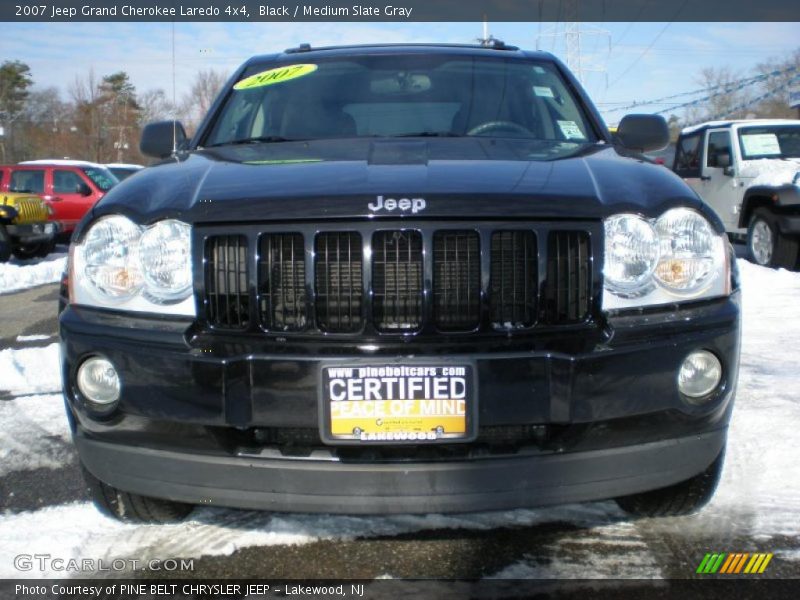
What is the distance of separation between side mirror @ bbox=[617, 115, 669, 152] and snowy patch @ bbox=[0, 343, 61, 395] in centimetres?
311

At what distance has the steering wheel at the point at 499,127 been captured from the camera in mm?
3548

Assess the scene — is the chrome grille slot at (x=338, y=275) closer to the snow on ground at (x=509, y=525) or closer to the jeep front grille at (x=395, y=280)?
the jeep front grille at (x=395, y=280)

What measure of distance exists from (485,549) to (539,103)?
2.06m

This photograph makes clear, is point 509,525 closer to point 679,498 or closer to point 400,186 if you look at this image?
point 679,498

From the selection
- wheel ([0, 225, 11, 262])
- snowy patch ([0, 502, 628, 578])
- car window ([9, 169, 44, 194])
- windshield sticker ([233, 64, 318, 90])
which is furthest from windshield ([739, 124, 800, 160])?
car window ([9, 169, 44, 194])

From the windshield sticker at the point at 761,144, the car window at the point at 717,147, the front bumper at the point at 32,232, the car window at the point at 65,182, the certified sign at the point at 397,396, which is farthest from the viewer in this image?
the car window at the point at 65,182

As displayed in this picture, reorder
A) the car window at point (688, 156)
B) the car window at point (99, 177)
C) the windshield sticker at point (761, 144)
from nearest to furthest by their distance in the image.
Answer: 1. the windshield sticker at point (761, 144)
2. the car window at point (688, 156)
3. the car window at point (99, 177)

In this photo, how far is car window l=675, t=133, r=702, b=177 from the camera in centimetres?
1260

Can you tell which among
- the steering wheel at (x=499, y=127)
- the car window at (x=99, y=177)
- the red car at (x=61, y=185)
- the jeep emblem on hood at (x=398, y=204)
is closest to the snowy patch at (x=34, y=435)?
the jeep emblem on hood at (x=398, y=204)

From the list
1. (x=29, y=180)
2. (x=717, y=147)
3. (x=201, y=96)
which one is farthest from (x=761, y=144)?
(x=29, y=180)

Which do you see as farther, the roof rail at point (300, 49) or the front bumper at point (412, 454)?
the roof rail at point (300, 49)

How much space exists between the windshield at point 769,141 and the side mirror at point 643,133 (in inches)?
327

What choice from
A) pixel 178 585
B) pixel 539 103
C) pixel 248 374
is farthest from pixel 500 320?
pixel 539 103

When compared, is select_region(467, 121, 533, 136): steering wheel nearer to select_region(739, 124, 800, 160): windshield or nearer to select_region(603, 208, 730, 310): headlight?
select_region(603, 208, 730, 310): headlight
